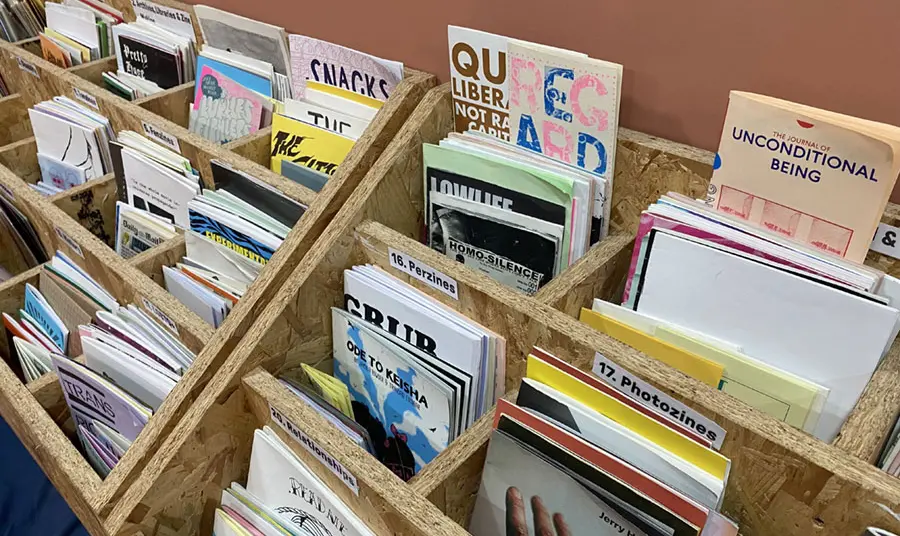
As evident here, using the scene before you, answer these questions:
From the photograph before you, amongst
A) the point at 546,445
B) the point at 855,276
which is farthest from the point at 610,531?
the point at 855,276

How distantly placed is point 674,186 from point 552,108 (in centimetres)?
22

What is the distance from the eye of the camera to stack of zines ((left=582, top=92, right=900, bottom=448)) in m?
0.76

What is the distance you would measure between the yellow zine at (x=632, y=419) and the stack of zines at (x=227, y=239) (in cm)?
55

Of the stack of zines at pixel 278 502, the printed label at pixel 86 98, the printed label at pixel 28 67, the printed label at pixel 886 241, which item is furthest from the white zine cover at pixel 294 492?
the printed label at pixel 28 67

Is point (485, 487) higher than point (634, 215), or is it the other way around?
point (634, 215)

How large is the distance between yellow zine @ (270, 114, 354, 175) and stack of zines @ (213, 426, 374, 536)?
0.53 m

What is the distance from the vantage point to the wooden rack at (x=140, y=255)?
988mm

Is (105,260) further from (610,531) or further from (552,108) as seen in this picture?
(610,531)

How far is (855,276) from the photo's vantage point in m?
0.78

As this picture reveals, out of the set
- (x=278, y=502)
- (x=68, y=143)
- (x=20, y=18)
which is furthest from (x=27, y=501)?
(x=20, y=18)

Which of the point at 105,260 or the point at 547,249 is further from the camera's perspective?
the point at 105,260

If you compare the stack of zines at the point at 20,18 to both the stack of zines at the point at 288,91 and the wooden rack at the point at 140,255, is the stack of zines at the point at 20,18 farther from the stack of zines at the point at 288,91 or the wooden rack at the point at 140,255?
the stack of zines at the point at 288,91

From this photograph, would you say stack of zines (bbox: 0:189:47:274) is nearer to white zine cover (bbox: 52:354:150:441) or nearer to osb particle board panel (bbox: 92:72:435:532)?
white zine cover (bbox: 52:354:150:441)

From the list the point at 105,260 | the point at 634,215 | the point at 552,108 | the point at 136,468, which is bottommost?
the point at 136,468
